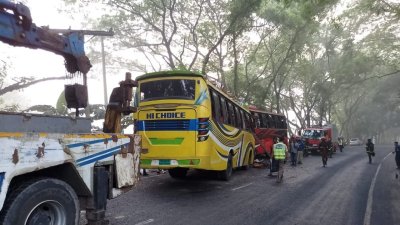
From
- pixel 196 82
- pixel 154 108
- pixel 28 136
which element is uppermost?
pixel 196 82

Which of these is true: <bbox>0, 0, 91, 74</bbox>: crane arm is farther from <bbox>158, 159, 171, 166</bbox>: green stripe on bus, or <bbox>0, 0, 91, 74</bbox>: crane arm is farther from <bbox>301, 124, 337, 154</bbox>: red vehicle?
<bbox>301, 124, 337, 154</bbox>: red vehicle

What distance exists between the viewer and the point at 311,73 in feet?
128

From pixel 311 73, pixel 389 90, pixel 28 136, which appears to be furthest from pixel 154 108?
pixel 389 90

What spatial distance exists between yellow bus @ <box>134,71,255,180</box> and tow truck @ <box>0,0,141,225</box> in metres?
4.27

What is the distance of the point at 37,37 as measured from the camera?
481 centimetres

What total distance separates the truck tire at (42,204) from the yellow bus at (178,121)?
579 centimetres

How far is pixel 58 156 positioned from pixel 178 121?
628cm

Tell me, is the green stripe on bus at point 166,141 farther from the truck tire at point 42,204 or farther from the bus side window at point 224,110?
the truck tire at point 42,204

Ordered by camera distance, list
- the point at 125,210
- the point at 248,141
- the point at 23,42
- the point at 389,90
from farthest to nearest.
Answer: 1. the point at 389,90
2. the point at 248,141
3. the point at 125,210
4. the point at 23,42

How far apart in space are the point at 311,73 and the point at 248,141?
24.8 metres

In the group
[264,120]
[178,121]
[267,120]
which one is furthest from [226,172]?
[267,120]

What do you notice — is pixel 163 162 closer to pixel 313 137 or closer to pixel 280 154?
pixel 280 154

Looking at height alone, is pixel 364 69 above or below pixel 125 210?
above

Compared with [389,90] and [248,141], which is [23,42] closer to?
[248,141]
